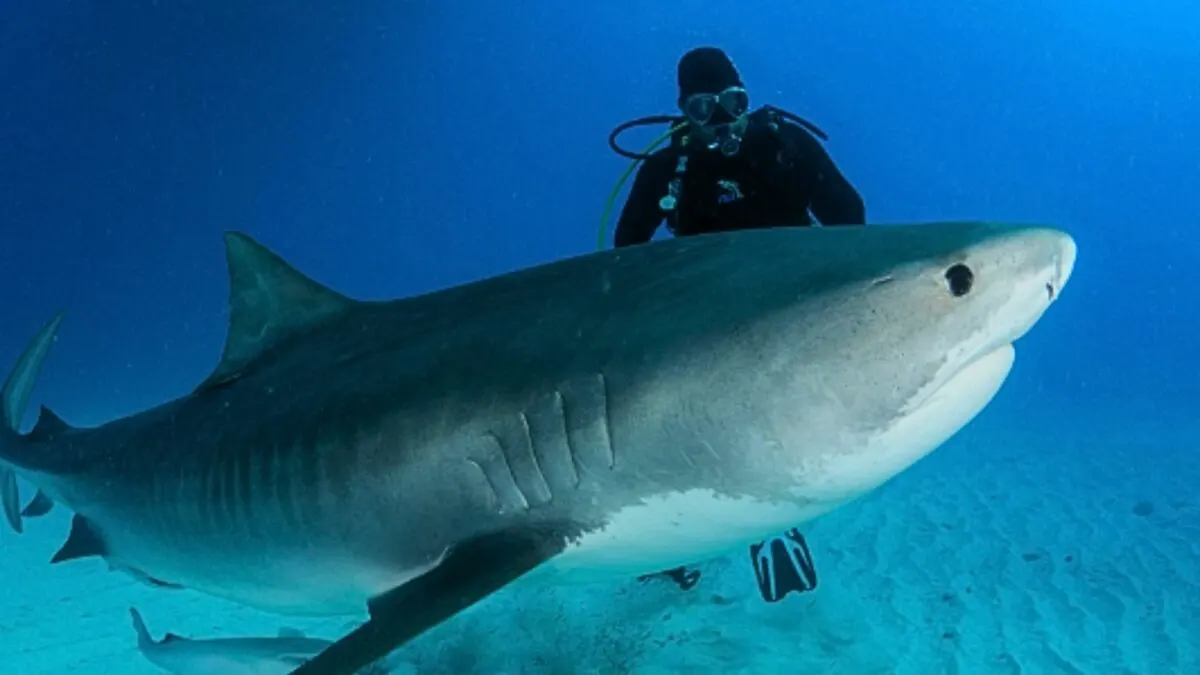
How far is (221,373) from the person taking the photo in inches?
128

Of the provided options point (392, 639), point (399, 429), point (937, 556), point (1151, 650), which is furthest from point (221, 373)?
point (937, 556)

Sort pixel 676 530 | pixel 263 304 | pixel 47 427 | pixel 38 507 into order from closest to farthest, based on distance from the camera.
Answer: pixel 676 530, pixel 263 304, pixel 47 427, pixel 38 507

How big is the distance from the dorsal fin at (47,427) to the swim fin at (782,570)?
3858 millimetres

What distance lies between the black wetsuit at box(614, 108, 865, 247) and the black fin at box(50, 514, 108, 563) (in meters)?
3.54

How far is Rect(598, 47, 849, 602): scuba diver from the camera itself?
5062 mm

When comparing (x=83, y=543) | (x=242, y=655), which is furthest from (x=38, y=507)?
(x=242, y=655)

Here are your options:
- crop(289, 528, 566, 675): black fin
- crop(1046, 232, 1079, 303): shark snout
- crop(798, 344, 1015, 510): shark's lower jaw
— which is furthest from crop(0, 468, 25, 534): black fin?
crop(1046, 232, 1079, 303): shark snout

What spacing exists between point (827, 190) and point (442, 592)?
383 cm

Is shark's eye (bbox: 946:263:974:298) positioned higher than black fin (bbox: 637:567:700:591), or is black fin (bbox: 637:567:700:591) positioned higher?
shark's eye (bbox: 946:263:974:298)

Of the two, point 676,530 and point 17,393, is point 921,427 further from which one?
point 17,393

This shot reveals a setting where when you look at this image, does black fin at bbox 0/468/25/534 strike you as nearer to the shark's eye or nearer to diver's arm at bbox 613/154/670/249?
diver's arm at bbox 613/154/670/249

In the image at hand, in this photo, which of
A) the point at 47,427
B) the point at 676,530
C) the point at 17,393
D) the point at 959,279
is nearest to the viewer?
the point at 959,279

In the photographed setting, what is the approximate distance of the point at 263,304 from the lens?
126 inches

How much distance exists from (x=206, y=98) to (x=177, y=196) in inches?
297
